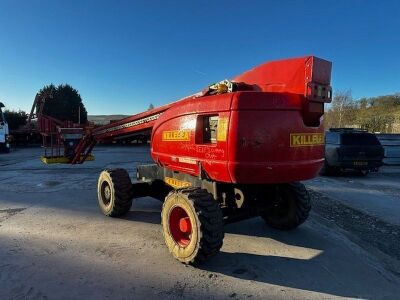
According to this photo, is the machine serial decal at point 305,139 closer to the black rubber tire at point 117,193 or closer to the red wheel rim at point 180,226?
the red wheel rim at point 180,226

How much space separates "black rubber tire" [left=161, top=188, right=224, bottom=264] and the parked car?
944 cm

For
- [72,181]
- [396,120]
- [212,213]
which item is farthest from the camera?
[396,120]

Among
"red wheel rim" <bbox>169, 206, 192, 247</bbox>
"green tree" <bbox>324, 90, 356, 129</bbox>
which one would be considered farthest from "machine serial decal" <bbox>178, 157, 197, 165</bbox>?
"green tree" <bbox>324, 90, 356, 129</bbox>

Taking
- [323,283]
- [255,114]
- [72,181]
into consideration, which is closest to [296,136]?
[255,114]

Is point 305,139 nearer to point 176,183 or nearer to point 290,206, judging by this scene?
point 290,206

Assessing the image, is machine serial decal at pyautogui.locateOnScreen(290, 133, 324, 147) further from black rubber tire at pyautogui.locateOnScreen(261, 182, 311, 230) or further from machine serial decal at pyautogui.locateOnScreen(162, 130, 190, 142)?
machine serial decal at pyautogui.locateOnScreen(162, 130, 190, 142)

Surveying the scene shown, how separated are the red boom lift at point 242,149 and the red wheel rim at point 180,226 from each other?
0.01 meters

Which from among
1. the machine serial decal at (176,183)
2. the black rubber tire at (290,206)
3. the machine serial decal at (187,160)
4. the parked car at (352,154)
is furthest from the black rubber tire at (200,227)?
the parked car at (352,154)

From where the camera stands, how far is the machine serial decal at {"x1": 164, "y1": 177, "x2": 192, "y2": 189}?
18.7 feet

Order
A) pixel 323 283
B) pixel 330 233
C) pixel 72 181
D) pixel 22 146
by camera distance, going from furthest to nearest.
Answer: pixel 22 146 → pixel 72 181 → pixel 330 233 → pixel 323 283

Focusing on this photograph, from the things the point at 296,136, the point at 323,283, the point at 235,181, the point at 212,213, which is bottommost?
the point at 323,283

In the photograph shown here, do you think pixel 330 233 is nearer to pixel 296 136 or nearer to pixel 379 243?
pixel 379 243

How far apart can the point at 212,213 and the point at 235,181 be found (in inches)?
17.6

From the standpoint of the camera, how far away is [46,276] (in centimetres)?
425
